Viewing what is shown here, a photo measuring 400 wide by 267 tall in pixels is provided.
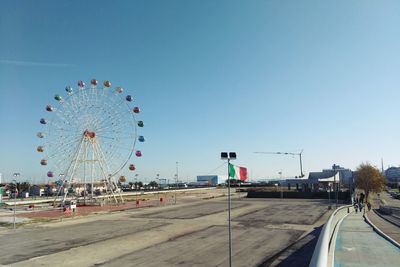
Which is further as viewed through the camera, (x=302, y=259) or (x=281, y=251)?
(x=281, y=251)

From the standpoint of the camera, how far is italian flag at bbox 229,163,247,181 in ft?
48.4

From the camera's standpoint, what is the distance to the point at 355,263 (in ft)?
44.7

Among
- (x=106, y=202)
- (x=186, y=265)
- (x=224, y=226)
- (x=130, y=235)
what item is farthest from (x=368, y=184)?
(x=186, y=265)

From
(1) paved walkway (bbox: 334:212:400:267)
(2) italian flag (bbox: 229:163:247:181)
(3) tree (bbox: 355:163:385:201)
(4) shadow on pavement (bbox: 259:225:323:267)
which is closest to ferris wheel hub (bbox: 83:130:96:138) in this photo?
(4) shadow on pavement (bbox: 259:225:323:267)

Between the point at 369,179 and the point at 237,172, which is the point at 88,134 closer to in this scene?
the point at 237,172

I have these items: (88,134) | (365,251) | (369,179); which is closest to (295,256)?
(365,251)

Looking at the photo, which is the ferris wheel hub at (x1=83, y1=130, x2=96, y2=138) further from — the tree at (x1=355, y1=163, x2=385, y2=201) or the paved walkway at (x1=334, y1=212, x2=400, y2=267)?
the tree at (x1=355, y1=163, x2=385, y2=201)

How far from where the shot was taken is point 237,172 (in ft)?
50.5

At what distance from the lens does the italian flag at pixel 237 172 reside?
14750 millimetres

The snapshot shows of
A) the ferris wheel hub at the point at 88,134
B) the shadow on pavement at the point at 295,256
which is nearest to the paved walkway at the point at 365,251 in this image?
the shadow on pavement at the point at 295,256

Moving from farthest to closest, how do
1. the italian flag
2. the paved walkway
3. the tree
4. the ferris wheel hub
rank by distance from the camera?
1. the tree
2. the ferris wheel hub
3. the italian flag
4. the paved walkway

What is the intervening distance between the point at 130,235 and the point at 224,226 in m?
9.24

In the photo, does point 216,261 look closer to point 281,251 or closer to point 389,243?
point 281,251

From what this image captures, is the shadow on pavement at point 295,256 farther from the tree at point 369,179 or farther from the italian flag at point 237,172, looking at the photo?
the tree at point 369,179
